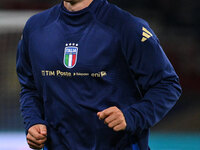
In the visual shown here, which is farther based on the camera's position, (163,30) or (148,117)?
(163,30)

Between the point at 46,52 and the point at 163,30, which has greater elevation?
the point at 46,52

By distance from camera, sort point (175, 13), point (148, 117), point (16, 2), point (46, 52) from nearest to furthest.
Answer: point (148, 117), point (46, 52), point (16, 2), point (175, 13)

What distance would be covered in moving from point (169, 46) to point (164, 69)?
8137mm

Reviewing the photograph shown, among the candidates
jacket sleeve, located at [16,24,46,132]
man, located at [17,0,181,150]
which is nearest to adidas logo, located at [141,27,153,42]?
man, located at [17,0,181,150]

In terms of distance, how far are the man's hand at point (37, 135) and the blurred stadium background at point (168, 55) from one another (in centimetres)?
403

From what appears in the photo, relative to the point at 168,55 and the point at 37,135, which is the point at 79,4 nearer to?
the point at 37,135

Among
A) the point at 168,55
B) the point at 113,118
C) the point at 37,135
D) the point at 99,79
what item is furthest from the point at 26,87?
the point at 168,55

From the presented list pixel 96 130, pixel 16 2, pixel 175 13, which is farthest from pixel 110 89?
pixel 175 13

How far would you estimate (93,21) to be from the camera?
1.83 meters

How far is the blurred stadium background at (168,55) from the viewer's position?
22.6ft

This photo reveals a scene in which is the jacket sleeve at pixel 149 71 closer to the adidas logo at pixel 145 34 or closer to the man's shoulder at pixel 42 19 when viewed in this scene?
the adidas logo at pixel 145 34

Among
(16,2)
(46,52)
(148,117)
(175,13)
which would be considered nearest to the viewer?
(148,117)

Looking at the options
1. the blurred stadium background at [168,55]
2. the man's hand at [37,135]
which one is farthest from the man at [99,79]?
the blurred stadium background at [168,55]

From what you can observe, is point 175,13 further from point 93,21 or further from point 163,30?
point 93,21
